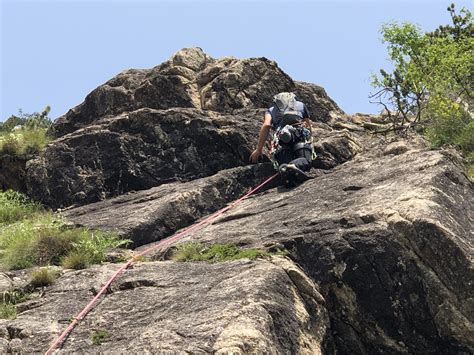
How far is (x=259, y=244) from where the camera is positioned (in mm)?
7180

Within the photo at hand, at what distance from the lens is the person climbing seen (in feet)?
32.7

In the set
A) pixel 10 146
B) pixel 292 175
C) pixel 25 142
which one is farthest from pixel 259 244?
pixel 10 146

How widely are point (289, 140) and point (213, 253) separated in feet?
11.3

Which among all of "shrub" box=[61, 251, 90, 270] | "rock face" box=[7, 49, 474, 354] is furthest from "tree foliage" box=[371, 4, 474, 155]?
"shrub" box=[61, 251, 90, 270]

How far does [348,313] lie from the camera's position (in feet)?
20.9

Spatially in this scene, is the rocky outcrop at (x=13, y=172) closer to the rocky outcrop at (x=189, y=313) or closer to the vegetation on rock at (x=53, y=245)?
the vegetation on rock at (x=53, y=245)

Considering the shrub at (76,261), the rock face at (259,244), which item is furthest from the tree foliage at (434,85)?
the shrub at (76,261)

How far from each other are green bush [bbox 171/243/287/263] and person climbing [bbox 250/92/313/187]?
105 inches

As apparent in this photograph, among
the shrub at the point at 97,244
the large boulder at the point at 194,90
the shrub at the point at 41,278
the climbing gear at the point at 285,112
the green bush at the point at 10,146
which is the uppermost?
the large boulder at the point at 194,90

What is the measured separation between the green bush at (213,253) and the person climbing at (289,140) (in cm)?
268

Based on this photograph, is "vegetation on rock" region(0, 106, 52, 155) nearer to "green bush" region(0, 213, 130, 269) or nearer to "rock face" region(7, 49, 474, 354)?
"rock face" region(7, 49, 474, 354)

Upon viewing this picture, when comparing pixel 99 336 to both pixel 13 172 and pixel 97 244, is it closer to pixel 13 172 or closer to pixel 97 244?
pixel 97 244

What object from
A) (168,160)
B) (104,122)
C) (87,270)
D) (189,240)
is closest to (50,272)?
(87,270)

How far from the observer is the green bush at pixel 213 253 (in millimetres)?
6915
